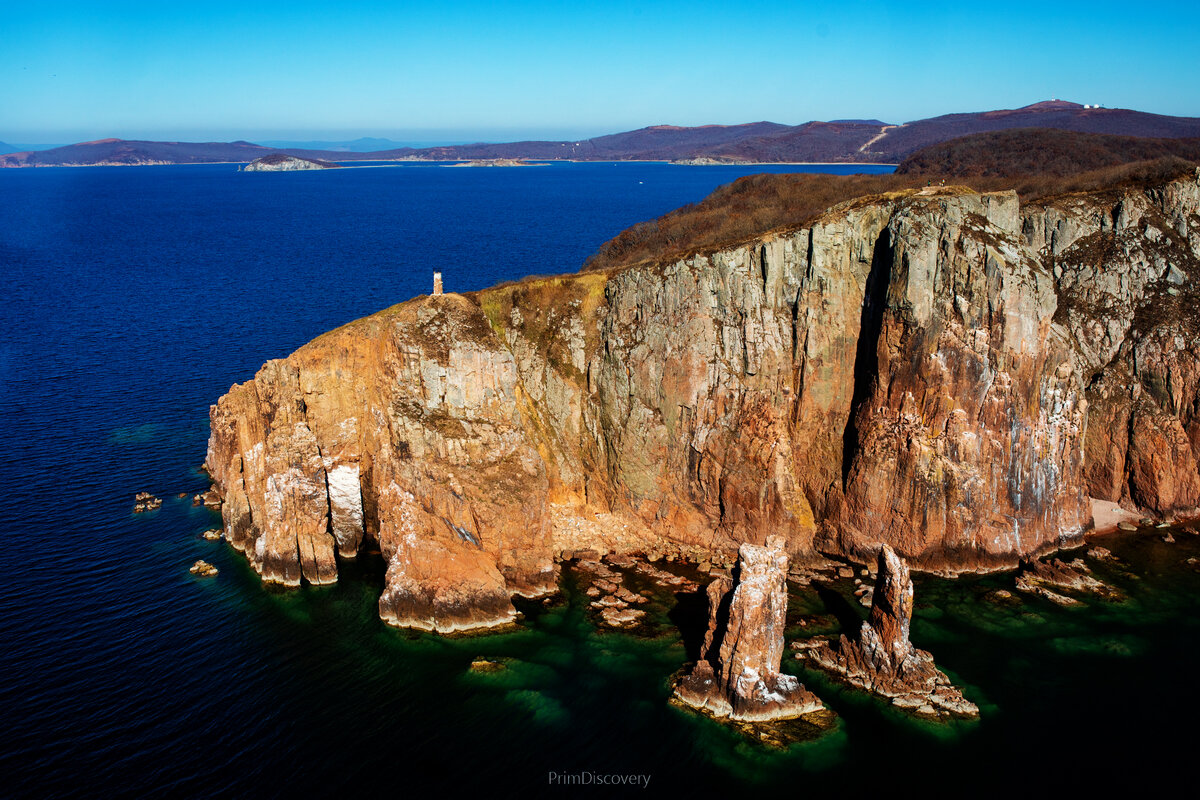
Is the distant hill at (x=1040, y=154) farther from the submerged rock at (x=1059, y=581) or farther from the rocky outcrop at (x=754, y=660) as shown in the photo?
the rocky outcrop at (x=754, y=660)

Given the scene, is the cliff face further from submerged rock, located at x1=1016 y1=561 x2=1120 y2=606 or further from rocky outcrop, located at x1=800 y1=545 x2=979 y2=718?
rocky outcrop, located at x1=800 y1=545 x2=979 y2=718

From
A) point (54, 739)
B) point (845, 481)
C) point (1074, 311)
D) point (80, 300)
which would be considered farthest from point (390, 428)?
point (80, 300)

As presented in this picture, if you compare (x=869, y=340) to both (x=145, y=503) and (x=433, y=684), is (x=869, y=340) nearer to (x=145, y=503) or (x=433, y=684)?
(x=433, y=684)

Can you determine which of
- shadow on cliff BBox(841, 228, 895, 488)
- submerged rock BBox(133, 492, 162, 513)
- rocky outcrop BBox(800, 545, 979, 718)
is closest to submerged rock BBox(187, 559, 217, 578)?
submerged rock BBox(133, 492, 162, 513)

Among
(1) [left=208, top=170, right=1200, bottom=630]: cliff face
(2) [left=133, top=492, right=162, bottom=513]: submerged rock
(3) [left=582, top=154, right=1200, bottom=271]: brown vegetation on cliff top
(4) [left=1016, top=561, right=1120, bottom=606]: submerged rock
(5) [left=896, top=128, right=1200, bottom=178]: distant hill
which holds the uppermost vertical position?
(5) [left=896, top=128, right=1200, bottom=178]: distant hill

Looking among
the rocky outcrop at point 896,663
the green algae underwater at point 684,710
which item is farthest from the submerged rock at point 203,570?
the rocky outcrop at point 896,663

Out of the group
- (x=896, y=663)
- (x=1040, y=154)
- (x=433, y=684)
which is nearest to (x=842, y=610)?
(x=896, y=663)
